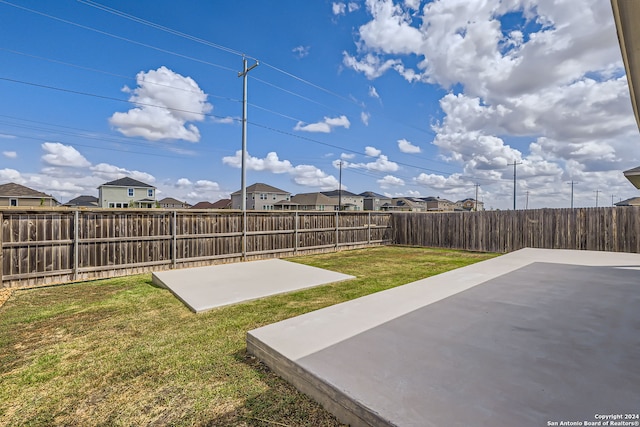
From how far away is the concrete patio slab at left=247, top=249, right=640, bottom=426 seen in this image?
1542mm

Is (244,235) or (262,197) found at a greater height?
(262,197)

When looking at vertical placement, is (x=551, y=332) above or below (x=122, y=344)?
above

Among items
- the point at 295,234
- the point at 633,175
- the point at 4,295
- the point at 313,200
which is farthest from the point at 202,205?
the point at 633,175

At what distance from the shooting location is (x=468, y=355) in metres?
2.15

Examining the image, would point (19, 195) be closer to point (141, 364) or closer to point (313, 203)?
point (313, 203)

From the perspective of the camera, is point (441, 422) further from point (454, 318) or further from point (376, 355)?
point (454, 318)

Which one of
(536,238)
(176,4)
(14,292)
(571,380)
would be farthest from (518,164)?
(14,292)

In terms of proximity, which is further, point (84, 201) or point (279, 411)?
point (84, 201)

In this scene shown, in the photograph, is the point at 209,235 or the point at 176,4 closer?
the point at 209,235

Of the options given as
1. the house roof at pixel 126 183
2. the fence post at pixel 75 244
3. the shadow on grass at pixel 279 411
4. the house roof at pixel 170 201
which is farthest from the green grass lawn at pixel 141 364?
the house roof at pixel 170 201

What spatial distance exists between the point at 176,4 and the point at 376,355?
1239 cm

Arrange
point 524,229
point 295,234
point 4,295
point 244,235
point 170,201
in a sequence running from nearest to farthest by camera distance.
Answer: point 4,295 → point 244,235 → point 295,234 → point 524,229 → point 170,201

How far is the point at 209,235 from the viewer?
786cm

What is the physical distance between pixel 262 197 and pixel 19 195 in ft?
79.4
